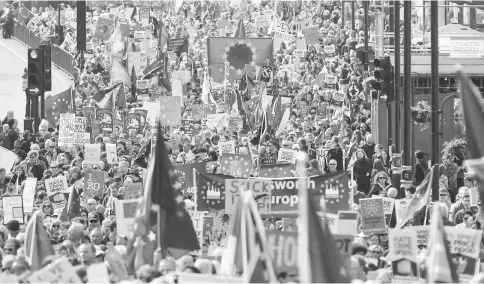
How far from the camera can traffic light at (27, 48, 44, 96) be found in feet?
103

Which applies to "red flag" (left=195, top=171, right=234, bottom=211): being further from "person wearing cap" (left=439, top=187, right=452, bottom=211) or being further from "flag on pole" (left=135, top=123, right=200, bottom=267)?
"person wearing cap" (left=439, top=187, right=452, bottom=211)

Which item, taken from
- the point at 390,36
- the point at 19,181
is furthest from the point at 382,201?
the point at 390,36

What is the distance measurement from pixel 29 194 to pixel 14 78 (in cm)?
3119

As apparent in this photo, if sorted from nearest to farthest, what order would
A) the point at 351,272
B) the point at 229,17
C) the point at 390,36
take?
1. the point at 351,272
2. the point at 390,36
3. the point at 229,17

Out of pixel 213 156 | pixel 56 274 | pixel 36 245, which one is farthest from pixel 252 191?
pixel 213 156

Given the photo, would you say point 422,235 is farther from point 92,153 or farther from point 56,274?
point 92,153

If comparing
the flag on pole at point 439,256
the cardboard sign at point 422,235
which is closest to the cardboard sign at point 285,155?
the cardboard sign at point 422,235

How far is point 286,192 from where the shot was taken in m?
18.4

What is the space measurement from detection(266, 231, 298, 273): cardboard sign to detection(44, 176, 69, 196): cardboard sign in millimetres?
6828

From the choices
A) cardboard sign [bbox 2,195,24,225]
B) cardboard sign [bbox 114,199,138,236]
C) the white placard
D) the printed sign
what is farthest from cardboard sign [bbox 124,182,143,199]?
the printed sign

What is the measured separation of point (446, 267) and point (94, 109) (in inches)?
765

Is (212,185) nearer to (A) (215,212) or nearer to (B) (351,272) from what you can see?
(A) (215,212)

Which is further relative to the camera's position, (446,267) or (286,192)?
(286,192)

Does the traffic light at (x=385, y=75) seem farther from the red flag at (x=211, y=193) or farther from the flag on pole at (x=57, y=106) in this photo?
the flag on pole at (x=57, y=106)
